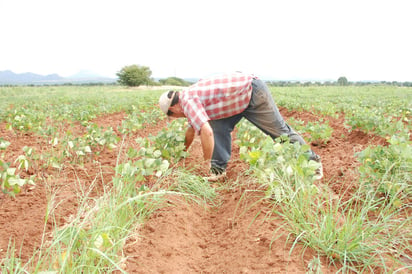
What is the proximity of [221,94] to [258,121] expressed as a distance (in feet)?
2.00

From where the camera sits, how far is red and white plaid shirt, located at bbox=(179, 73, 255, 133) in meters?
3.51

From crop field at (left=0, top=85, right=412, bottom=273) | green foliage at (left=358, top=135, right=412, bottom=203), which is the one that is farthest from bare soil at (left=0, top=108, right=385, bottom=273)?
green foliage at (left=358, top=135, right=412, bottom=203)

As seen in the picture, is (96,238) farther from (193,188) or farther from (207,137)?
(207,137)

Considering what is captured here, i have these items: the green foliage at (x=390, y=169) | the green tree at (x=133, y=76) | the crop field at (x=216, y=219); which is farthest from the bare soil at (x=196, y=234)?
the green tree at (x=133, y=76)

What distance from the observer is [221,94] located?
361 centimetres

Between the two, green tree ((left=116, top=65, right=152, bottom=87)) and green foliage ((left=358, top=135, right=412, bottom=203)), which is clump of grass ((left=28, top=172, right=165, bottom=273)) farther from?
green tree ((left=116, top=65, right=152, bottom=87))

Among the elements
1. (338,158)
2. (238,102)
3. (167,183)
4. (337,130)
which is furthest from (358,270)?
(337,130)

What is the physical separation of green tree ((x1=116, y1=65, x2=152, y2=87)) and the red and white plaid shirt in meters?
59.7

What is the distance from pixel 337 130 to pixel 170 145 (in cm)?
472

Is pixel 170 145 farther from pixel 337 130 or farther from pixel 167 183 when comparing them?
pixel 337 130

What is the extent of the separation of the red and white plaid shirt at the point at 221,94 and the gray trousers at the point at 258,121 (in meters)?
0.12

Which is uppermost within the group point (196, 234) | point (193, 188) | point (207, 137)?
point (207, 137)

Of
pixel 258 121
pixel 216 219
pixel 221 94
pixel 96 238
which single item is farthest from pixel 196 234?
pixel 258 121

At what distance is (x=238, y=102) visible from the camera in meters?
3.71
